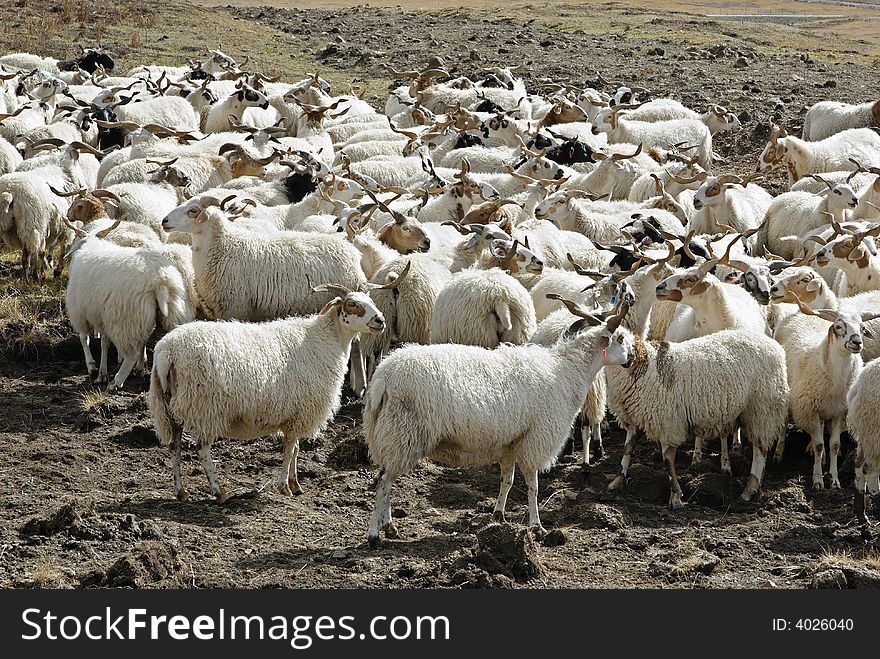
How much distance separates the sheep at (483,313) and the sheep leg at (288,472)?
1680mm

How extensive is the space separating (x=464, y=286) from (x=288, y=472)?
7.13ft

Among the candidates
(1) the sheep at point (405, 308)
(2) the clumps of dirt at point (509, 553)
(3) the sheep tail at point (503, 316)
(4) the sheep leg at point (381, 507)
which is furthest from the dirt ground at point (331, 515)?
(3) the sheep tail at point (503, 316)

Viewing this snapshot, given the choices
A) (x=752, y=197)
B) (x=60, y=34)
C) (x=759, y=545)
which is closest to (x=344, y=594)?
(x=759, y=545)

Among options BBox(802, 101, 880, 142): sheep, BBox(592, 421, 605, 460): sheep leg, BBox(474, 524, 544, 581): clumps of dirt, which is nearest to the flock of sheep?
BBox(592, 421, 605, 460): sheep leg

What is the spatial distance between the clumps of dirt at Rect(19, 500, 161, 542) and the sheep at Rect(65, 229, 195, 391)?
2.54 m

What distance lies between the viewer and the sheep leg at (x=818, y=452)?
8.37 meters

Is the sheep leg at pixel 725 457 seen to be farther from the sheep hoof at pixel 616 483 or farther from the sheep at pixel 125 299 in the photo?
the sheep at pixel 125 299

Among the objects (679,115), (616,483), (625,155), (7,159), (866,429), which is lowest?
(616,483)

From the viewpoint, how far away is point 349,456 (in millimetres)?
8602

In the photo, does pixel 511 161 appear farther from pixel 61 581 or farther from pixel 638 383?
pixel 61 581

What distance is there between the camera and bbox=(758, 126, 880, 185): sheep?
15961 millimetres

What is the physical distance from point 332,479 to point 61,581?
2.46 meters

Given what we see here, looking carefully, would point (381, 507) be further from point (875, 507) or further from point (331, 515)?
point (875, 507)

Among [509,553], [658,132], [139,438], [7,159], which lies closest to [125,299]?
[139,438]
